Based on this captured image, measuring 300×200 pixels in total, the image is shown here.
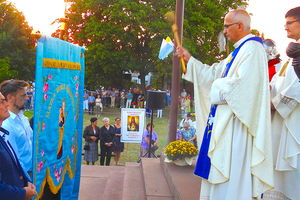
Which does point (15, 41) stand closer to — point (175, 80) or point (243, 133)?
point (175, 80)

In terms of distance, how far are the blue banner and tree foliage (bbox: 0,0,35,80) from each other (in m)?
32.2

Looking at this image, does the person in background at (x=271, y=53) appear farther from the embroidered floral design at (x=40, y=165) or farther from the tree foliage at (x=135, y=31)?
the tree foliage at (x=135, y=31)

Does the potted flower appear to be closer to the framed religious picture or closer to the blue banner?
the blue banner

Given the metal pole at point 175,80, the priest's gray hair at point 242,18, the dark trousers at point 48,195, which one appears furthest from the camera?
the metal pole at point 175,80

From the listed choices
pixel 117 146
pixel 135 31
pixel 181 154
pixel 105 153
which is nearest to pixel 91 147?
pixel 105 153

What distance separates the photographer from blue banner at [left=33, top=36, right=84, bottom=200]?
3.10 metres

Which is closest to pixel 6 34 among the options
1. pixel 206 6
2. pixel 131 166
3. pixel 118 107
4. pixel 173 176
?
pixel 118 107

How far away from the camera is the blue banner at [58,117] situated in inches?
122

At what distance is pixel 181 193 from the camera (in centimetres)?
435

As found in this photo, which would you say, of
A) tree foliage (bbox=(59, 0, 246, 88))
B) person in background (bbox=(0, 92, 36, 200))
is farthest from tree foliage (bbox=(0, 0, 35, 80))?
person in background (bbox=(0, 92, 36, 200))

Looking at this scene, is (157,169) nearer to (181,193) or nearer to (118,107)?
(181,193)

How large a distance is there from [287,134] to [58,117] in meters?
2.17

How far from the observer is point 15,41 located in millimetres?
35031

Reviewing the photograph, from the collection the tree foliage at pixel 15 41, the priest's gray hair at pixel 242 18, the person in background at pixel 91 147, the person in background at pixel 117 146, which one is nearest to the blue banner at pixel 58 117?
the priest's gray hair at pixel 242 18
